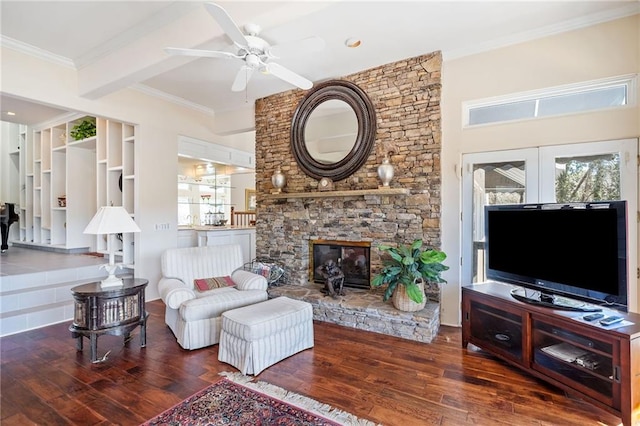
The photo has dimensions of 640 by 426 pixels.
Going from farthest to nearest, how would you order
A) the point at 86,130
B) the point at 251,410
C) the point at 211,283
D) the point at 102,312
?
the point at 86,130 → the point at 211,283 → the point at 102,312 → the point at 251,410

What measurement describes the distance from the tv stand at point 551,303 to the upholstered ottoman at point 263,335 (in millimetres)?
1929

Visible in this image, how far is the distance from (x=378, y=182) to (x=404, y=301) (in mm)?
1539

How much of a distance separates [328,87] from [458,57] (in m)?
1.71

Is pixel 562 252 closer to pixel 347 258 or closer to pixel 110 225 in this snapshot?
pixel 347 258

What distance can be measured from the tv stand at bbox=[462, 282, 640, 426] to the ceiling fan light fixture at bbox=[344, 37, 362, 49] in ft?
9.45

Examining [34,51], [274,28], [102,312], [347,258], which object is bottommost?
[102,312]

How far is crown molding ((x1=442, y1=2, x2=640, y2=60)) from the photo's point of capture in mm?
2900

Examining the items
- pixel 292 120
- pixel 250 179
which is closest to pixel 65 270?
pixel 292 120

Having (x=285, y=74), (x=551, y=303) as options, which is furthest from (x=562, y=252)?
(x=285, y=74)

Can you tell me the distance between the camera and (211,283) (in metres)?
3.70

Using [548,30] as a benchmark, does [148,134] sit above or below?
below

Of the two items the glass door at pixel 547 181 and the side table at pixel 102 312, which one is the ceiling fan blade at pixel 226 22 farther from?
the glass door at pixel 547 181

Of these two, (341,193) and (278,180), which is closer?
(341,193)

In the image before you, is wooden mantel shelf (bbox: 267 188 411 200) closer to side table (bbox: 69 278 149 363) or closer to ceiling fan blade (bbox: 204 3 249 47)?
ceiling fan blade (bbox: 204 3 249 47)
